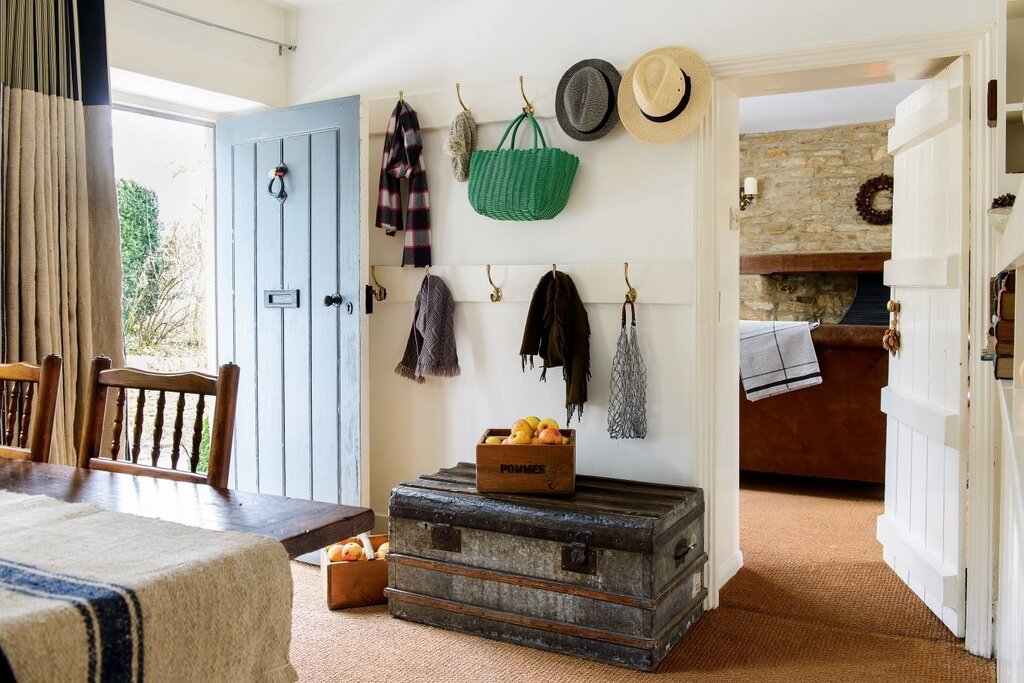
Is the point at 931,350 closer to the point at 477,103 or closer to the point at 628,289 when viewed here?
the point at 628,289

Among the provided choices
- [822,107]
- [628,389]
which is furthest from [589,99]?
[822,107]

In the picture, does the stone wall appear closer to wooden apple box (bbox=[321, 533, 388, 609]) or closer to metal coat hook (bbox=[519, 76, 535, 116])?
metal coat hook (bbox=[519, 76, 535, 116])

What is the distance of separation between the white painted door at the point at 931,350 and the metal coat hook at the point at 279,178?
2418 mm

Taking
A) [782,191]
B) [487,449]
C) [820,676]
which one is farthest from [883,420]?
[782,191]

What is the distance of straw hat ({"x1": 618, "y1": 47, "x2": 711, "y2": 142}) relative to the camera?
9.43 feet

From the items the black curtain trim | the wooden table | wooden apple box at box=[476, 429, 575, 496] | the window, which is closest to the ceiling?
the window

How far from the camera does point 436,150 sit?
11.7 ft

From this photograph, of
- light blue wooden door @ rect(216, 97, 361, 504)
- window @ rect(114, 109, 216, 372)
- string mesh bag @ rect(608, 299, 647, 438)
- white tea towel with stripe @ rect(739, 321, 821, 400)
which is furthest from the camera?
white tea towel with stripe @ rect(739, 321, 821, 400)

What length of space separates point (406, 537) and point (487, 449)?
423 millimetres

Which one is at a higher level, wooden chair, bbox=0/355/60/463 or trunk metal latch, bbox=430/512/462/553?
wooden chair, bbox=0/355/60/463

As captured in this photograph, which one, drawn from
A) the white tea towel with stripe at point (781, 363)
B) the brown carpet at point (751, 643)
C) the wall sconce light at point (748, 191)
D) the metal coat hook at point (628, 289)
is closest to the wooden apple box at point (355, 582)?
the brown carpet at point (751, 643)

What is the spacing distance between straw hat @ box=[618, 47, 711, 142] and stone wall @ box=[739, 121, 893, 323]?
16.4ft

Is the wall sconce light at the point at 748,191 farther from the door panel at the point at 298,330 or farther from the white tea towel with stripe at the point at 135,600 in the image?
the white tea towel with stripe at the point at 135,600

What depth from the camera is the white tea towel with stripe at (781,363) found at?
4637 millimetres
